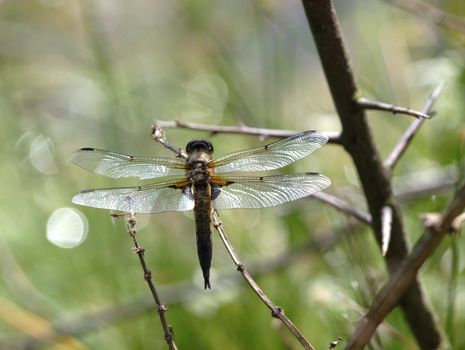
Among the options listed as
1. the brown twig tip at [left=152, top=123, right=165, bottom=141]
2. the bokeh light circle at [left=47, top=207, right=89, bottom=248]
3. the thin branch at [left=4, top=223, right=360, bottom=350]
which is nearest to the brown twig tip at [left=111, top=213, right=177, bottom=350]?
the brown twig tip at [left=152, top=123, right=165, bottom=141]

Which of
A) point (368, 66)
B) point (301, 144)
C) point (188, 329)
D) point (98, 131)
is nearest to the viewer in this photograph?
point (301, 144)

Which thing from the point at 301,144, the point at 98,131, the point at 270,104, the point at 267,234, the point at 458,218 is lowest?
the point at 458,218

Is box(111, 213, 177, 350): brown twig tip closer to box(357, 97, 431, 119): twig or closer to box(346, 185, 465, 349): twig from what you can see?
box(346, 185, 465, 349): twig

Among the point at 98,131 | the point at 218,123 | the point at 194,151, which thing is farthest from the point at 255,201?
the point at 98,131

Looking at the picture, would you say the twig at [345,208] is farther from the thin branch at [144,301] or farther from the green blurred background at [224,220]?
the thin branch at [144,301]

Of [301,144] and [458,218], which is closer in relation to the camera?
[458,218]

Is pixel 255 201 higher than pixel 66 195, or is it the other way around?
pixel 66 195

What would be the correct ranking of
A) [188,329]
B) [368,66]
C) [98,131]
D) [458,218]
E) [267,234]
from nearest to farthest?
1. [458,218]
2. [188,329]
3. [267,234]
4. [368,66]
5. [98,131]

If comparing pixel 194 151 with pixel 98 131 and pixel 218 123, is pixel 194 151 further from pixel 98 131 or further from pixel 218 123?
pixel 98 131

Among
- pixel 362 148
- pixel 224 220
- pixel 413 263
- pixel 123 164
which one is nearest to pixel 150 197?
pixel 123 164
